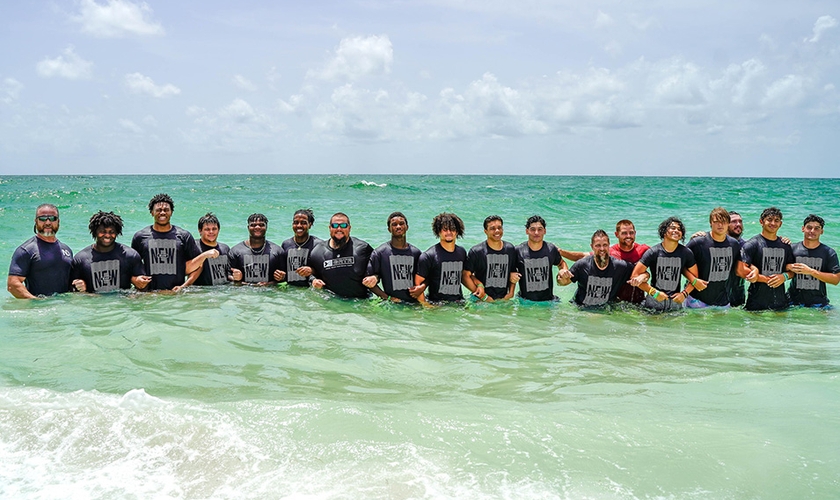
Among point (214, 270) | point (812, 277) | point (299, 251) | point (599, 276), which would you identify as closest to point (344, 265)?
point (299, 251)

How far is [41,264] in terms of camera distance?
8336 millimetres

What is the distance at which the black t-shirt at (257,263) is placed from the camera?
931cm

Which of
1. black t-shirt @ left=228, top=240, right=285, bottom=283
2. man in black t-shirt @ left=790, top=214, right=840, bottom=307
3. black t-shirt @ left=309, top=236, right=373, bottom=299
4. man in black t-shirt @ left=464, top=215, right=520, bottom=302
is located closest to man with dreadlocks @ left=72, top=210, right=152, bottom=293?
black t-shirt @ left=228, top=240, right=285, bottom=283

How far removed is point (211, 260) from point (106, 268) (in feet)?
4.53

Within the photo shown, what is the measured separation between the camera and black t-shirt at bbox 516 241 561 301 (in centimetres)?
870

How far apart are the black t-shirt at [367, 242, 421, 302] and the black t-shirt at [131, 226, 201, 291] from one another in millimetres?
2793

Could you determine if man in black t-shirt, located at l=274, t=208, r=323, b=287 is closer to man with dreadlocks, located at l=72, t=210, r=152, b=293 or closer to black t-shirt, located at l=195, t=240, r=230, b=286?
black t-shirt, located at l=195, t=240, r=230, b=286

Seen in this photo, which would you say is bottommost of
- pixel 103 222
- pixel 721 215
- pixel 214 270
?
pixel 214 270

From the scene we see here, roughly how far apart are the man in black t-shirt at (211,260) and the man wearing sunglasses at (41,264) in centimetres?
166

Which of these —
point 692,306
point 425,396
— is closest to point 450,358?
point 425,396

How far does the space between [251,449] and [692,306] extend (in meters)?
6.81

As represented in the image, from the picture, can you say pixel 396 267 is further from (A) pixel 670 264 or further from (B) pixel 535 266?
(A) pixel 670 264

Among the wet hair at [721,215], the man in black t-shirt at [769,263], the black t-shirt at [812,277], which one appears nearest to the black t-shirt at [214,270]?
the wet hair at [721,215]

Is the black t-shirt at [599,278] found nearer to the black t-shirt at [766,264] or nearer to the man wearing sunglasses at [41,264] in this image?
the black t-shirt at [766,264]
